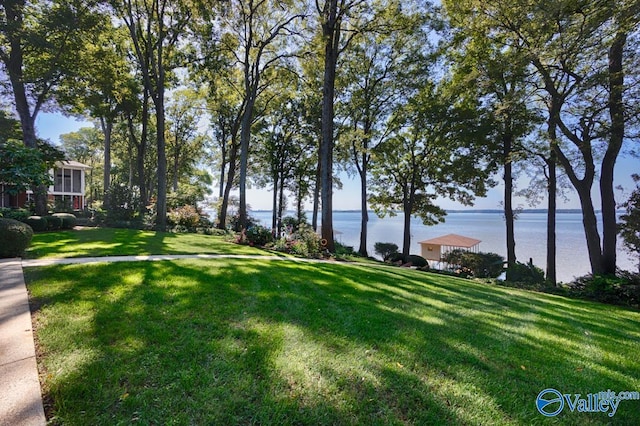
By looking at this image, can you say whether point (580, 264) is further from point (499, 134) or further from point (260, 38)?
point (260, 38)

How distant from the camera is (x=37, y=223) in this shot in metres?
9.77

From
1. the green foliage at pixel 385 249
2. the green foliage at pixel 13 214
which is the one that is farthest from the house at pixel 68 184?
the green foliage at pixel 385 249

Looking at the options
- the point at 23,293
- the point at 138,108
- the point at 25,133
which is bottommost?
the point at 23,293

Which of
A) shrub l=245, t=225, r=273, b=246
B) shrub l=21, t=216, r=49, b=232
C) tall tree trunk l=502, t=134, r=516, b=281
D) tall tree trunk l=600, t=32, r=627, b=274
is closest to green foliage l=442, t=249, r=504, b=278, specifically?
tall tree trunk l=502, t=134, r=516, b=281

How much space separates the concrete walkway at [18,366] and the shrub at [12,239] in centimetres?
316

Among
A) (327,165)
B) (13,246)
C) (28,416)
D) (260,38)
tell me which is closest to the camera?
(28,416)

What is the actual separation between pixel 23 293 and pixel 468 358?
570 centimetres

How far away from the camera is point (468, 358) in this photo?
2816 millimetres

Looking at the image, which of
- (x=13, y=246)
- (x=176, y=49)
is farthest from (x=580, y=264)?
(x=176, y=49)

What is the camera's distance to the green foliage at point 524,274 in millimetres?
11365

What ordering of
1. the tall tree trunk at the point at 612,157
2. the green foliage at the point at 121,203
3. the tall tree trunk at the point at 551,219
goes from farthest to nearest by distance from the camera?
the green foliage at the point at 121,203
the tall tree trunk at the point at 551,219
the tall tree trunk at the point at 612,157

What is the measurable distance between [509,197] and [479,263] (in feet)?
12.7

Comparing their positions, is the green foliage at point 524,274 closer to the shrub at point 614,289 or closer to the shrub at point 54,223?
the shrub at point 614,289

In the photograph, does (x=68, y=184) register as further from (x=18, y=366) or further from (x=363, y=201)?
(x=18, y=366)
